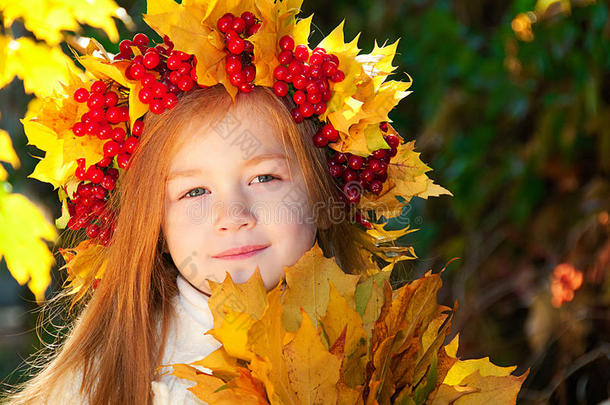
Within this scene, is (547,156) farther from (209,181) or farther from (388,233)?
(209,181)

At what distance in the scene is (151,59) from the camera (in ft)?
3.73

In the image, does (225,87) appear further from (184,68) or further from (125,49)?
(125,49)

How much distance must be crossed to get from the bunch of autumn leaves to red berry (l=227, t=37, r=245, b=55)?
0.36m

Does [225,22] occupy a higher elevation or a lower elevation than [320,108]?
higher

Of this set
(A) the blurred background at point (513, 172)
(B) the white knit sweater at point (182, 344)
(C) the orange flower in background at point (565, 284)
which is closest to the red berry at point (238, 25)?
(B) the white knit sweater at point (182, 344)

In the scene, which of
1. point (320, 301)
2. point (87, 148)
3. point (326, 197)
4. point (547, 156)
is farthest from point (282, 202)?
point (547, 156)

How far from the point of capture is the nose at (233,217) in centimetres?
111

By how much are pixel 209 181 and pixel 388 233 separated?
425 millimetres

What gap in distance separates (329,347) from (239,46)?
1.61 feet

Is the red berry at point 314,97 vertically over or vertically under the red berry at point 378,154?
over

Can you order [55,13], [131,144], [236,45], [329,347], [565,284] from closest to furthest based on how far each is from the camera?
[329,347], [236,45], [131,144], [55,13], [565,284]

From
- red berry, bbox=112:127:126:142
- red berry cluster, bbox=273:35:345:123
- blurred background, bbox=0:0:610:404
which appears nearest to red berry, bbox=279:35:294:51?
red berry cluster, bbox=273:35:345:123

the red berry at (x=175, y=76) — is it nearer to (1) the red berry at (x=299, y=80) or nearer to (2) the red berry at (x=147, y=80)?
(2) the red berry at (x=147, y=80)

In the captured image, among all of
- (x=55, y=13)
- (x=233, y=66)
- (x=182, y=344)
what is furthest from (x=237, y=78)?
(x=55, y=13)
